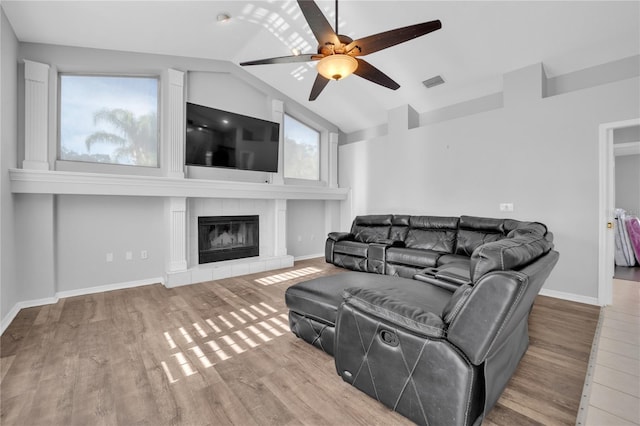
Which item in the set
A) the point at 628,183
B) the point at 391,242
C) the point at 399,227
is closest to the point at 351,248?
the point at 391,242

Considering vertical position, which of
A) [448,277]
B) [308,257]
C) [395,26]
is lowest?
[308,257]

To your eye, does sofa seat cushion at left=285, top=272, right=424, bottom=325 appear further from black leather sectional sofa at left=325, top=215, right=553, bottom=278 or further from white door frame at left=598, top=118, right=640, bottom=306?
white door frame at left=598, top=118, right=640, bottom=306

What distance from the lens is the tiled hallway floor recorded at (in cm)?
150

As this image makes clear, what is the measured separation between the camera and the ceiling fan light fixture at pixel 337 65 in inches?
87.4

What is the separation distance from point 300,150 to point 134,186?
10.6 feet

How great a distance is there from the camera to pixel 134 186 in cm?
348

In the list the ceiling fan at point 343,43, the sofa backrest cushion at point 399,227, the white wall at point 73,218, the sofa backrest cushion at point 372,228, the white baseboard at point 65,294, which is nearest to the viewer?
the ceiling fan at point 343,43

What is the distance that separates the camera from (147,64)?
3.80 m

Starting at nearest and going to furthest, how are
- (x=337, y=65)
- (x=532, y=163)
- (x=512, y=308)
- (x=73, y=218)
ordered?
(x=512, y=308)
(x=337, y=65)
(x=73, y=218)
(x=532, y=163)

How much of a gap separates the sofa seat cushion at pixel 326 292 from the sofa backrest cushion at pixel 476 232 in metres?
2.10

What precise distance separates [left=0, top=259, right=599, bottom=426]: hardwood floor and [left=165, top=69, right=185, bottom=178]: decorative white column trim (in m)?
1.94

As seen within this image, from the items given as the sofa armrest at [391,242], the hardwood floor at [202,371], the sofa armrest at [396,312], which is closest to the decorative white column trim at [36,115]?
the hardwood floor at [202,371]

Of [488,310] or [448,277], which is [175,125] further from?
[488,310]

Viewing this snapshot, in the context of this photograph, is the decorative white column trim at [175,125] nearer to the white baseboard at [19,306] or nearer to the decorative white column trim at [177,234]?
the decorative white column trim at [177,234]
